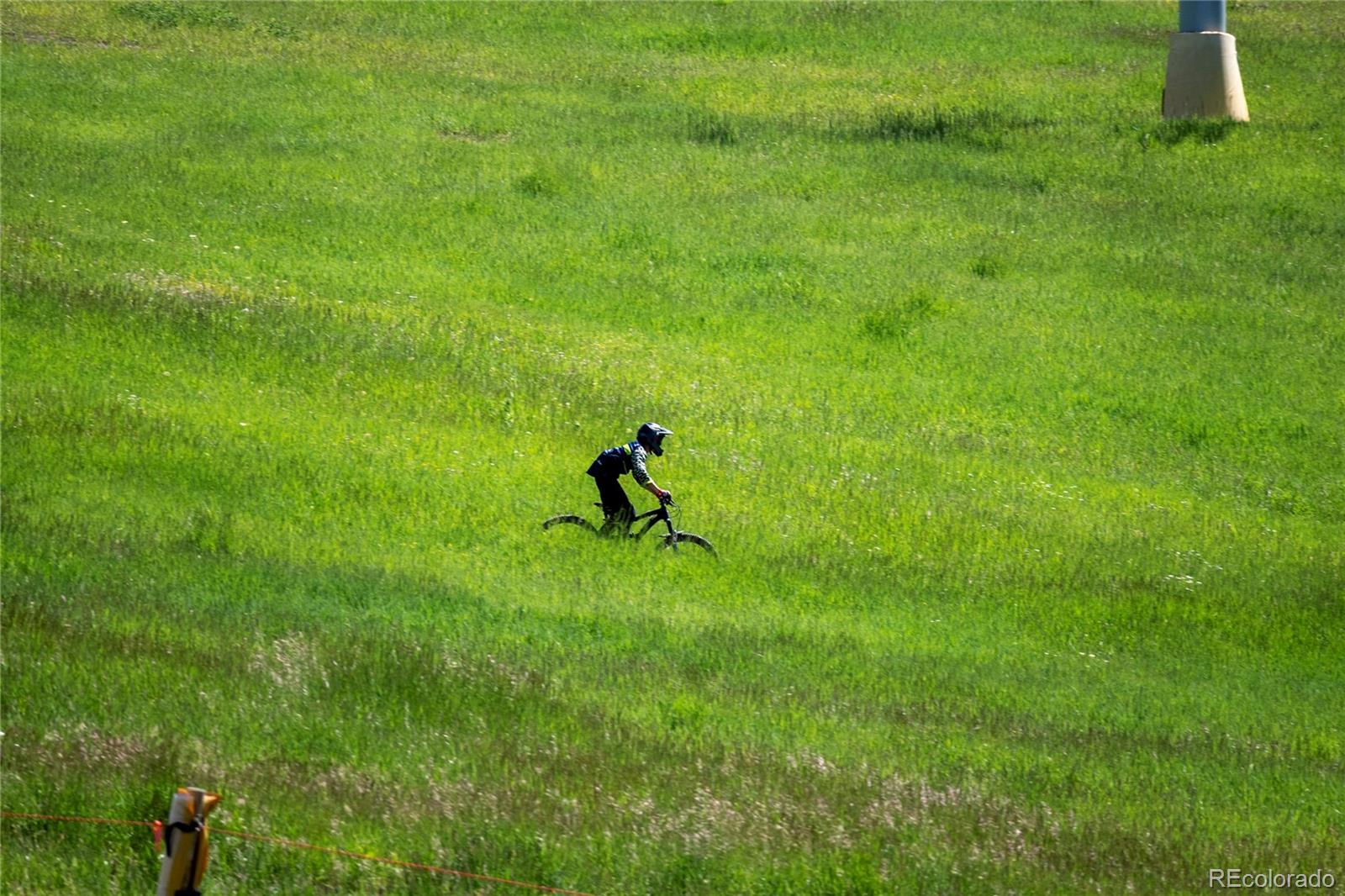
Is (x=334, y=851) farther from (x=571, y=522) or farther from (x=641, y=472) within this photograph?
(x=571, y=522)

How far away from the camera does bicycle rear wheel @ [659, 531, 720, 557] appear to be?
1700cm

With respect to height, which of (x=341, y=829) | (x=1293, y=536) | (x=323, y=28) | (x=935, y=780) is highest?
(x=323, y=28)

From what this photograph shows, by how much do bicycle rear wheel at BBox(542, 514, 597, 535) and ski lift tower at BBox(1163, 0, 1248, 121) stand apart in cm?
2576

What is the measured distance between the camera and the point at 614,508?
56.4 ft

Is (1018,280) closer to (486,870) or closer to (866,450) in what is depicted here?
(866,450)

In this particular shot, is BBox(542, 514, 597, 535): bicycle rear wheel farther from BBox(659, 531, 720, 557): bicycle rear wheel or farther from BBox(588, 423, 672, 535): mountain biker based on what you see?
BBox(659, 531, 720, 557): bicycle rear wheel

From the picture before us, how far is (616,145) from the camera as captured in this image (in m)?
35.8

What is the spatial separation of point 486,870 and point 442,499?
949 centimetres

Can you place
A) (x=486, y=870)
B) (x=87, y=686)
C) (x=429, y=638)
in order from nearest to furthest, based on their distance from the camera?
(x=486, y=870), (x=87, y=686), (x=429, y=638)

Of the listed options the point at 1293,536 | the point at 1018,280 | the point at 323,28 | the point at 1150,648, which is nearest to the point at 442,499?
the point at 1150,648

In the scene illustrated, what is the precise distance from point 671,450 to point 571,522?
3.72m

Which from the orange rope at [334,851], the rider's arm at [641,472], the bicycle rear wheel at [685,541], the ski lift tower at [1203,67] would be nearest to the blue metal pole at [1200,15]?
the ski lift tower at [1203,67]

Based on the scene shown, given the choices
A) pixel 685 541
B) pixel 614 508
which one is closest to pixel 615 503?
pixel 614 508

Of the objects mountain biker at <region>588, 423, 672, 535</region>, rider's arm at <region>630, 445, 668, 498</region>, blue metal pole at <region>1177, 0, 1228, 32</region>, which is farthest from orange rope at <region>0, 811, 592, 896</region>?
blue metal pole at <region>1177, 0, 1228, 32</region>
